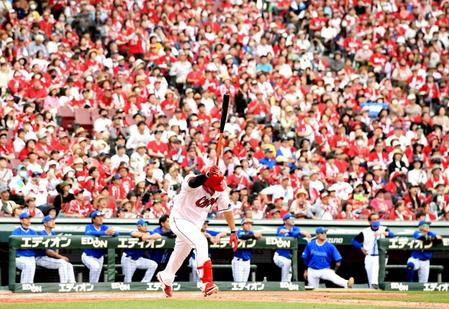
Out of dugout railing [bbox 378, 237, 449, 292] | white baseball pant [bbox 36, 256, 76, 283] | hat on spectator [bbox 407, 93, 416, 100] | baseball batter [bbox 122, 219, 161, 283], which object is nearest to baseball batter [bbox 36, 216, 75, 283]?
white baseball pant [bbox 36, 256, 76, 283]

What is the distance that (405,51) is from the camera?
2427 cm

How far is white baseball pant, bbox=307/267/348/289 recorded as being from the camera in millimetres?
16641

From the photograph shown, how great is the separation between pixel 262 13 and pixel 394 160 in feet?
19.1

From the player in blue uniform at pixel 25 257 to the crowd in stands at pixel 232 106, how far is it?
744mm

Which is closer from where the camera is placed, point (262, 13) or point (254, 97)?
point (254, 97)

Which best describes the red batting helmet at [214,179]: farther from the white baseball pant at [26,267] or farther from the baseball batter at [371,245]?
the baseball batter at [371,245]

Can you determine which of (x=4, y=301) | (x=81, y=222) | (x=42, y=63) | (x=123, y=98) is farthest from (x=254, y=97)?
(x=4, y=301)

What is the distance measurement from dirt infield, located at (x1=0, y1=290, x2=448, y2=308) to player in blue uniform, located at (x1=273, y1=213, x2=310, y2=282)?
39.1 inches

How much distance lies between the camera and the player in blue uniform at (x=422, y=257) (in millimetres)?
17203

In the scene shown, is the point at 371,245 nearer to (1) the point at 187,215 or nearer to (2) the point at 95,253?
(2) the point at 95,253

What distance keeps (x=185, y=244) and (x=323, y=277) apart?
4833 millimetres

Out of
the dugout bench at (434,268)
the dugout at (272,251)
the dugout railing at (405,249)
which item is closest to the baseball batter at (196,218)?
the dugout at (272,251)

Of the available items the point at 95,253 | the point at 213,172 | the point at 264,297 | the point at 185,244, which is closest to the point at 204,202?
the point at 185,244

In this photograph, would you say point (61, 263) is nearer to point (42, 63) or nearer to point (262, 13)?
point (42, 63)
